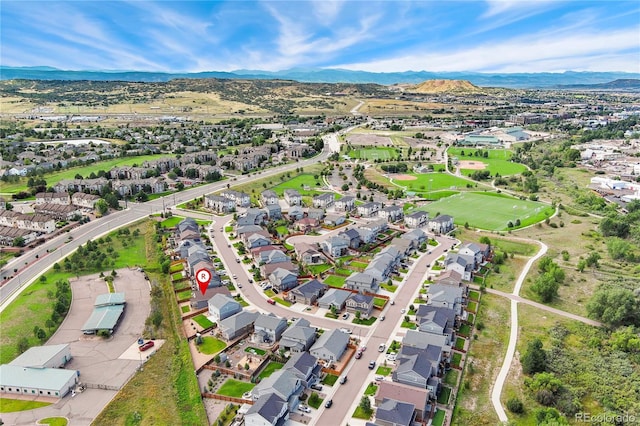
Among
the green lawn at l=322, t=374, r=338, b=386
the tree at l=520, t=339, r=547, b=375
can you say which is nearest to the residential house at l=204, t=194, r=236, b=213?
the green lawn at l=322, t=374, r=338, b=386

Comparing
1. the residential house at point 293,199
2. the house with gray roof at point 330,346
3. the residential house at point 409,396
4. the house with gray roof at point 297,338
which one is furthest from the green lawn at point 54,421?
the residential house at point 293,199

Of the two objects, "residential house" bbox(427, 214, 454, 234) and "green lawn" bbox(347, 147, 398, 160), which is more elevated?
"green lawn" bbox(347, 147, 398, 160)

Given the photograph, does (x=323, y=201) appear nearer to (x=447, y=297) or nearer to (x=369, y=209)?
(x=369, y=209)

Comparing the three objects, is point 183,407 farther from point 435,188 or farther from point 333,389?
point 435,188

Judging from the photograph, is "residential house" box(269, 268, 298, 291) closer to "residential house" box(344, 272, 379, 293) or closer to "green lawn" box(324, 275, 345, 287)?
"green lawn" box(324, 275, 345, 287)

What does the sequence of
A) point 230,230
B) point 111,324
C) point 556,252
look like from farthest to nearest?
point 230,230
point 556,252
point 111,324

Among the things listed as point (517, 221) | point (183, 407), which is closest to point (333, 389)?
point (183, 407)
